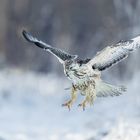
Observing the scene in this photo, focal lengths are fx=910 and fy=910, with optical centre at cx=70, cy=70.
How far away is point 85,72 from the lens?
11.1 feet

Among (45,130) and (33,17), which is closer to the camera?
(45,130)

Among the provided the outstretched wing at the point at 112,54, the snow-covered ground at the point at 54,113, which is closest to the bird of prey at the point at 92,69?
the outstretched wing at the point at 112,54

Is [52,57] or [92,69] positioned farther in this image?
[52,57]

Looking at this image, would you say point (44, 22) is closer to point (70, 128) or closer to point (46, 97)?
point (46, 97)

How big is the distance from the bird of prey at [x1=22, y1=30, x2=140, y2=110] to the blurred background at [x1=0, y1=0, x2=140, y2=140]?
5272 millimetres

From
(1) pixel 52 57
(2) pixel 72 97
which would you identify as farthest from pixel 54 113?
(2) pixel 72 97

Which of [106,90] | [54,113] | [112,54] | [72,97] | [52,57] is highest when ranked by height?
[52,57]

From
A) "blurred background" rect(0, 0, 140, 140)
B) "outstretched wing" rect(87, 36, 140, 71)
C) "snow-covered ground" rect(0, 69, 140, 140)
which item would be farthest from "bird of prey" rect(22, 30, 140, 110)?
"blurred background" rect(0, 0, 140, 140)

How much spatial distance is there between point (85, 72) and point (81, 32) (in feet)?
23.2

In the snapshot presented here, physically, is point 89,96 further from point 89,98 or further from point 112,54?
point 112,54

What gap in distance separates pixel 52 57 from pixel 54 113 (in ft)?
2.98

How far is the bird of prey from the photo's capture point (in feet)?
11.1

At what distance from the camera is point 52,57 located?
1033cm

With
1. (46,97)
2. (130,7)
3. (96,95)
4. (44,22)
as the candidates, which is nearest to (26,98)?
(46,97)
